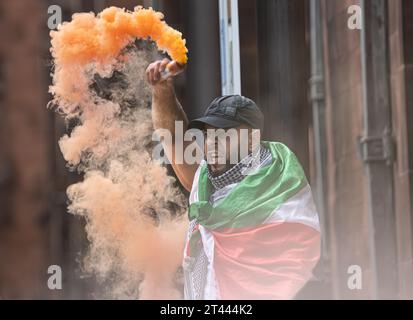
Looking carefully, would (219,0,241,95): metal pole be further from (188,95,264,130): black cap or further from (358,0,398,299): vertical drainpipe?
(188,95,264,130): black cap

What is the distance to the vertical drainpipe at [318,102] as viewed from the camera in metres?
9.41

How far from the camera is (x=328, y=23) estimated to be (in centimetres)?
948

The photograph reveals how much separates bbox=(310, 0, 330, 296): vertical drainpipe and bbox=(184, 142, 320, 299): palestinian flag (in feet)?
9.56

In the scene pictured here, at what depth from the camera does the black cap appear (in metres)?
6.45

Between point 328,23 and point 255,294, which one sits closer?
point 255,294

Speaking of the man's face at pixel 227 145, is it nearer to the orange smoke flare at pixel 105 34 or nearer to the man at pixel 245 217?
the man at pixel 245 217

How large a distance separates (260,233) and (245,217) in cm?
12

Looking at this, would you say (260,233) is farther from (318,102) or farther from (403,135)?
(318,102)

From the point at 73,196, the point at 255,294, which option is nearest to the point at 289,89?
the point at 73,196

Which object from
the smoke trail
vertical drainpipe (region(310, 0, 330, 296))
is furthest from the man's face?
vertical drainpipe (region(310, 0, 330, 296))

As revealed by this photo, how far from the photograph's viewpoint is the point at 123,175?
23.7 ft

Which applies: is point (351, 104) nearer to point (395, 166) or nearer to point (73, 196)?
point (395, 166)

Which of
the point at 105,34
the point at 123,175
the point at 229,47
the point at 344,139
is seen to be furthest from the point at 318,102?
the point at 105,34

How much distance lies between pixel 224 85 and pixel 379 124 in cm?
162
